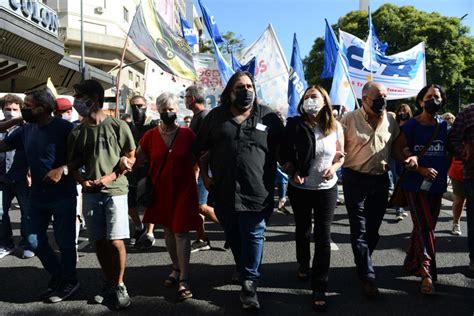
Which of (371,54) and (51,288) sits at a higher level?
(371,54)

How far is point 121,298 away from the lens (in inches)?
138

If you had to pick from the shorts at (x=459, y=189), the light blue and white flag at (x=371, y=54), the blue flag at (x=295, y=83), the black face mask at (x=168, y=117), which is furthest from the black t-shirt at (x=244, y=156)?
the light blue and white flag at (x=371, y=54)

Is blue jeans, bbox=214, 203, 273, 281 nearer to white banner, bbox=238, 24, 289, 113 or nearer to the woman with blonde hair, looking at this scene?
the woman with blonde hair

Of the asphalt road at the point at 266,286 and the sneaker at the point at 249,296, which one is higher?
the sneaker at the point at 249,296

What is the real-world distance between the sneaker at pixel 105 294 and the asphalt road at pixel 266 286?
2.9 inches

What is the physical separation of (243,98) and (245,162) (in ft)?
1.75

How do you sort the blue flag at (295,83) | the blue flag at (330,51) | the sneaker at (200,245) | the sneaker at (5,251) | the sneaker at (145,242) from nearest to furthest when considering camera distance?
the sneaker at (5,251), the sneaker at (200,245), the sneaker at (145,242), the blue flag at (295,83), the blue flag at (330,51)

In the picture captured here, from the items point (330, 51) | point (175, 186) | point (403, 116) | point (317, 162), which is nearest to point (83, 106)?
point (175, 186)

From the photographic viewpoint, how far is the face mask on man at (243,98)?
3.50 metres

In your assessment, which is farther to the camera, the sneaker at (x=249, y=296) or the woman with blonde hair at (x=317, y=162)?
the woman with blonde hair at (x=317, y=162)

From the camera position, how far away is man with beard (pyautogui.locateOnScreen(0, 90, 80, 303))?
3.63 metres

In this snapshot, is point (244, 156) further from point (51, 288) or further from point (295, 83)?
point (295, 83)

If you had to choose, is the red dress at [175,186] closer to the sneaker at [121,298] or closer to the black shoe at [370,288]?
the sneaker at [121,298]

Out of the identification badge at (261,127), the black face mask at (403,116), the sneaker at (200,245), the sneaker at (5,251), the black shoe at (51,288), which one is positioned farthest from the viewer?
the black face mask at (403,116)
